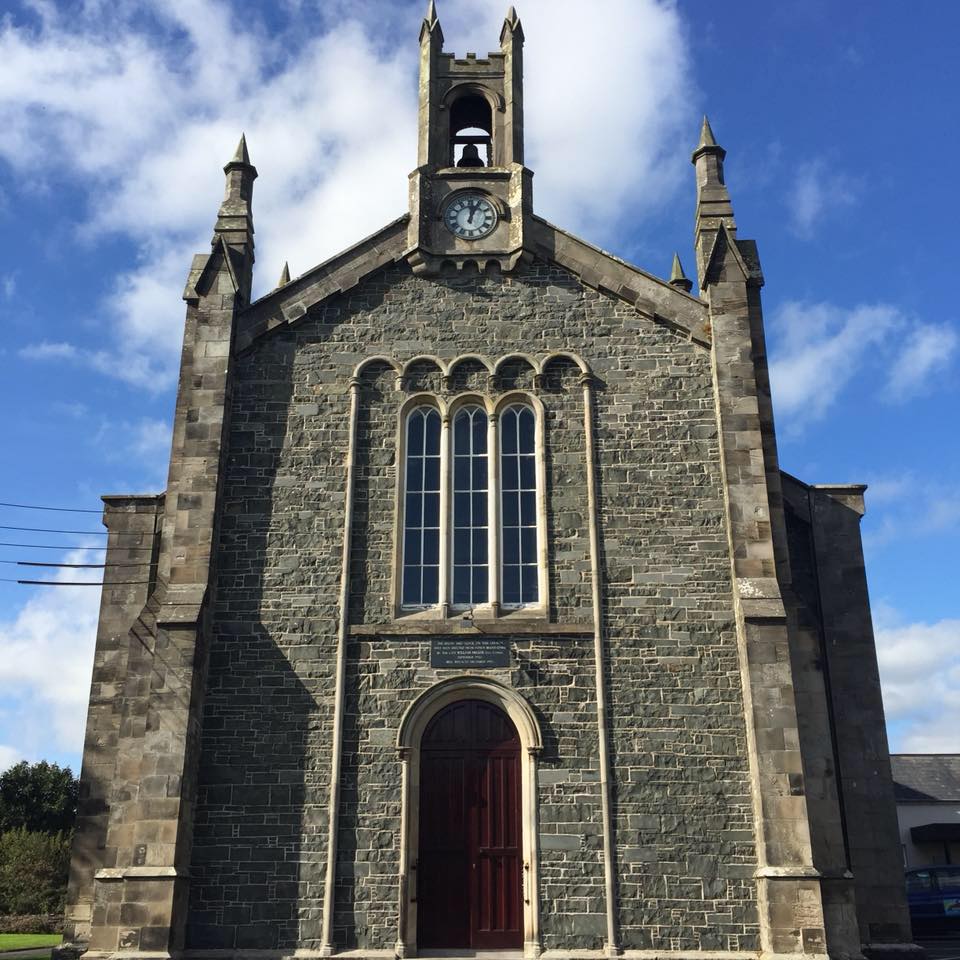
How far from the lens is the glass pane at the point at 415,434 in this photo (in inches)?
674

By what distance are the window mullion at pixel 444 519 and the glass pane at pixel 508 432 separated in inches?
36.5

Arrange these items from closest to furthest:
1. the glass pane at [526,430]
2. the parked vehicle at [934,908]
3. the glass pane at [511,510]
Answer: the glass pane at [511,510] < the glass pane at [526,430] < the parked vehicle at [934,908]

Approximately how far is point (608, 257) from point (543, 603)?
254 inches

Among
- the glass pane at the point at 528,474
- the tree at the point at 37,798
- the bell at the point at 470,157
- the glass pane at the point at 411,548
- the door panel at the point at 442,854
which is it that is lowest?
the door panel at the point at 442,854

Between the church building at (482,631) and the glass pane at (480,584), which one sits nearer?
the church building at (482,631)

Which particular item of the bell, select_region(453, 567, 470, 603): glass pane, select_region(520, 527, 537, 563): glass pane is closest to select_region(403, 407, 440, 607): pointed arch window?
select_region(453, 567, 470, 603): glass pane

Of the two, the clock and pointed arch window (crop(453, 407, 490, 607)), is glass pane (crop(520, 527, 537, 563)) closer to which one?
pointed arch window (crop(453, 407, 490, 607))

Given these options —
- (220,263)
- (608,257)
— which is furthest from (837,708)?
(220,263)

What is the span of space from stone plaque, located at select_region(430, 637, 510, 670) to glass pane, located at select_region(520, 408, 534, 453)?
336cm

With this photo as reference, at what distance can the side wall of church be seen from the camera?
1436 cm

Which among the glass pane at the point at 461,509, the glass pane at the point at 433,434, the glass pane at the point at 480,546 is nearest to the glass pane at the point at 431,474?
the glass pane at the point at 433,434

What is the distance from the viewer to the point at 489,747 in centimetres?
1536

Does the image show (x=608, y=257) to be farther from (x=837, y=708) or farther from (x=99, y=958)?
(x=99, y=958)

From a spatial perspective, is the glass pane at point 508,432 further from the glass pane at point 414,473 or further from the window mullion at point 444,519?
the glass pane at point 414,473
